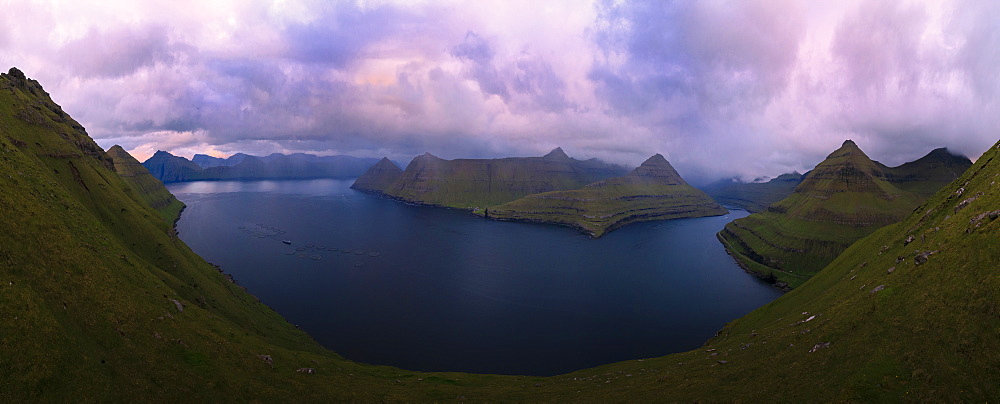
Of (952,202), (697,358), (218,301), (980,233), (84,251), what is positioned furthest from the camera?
(218,301)

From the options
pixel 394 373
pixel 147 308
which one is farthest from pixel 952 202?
pixel 147 308

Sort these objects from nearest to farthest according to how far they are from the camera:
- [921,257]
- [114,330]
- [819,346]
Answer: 1. [114,330]
2. [819,346]
3. [921,257]

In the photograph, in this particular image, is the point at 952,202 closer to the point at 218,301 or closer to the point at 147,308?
the point at 147,308

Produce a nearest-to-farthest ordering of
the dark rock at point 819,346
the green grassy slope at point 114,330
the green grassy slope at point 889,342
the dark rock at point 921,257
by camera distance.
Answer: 1. the green grassy slope at point 114,330
2. the green grassy slope at point 889,342
3. the dark rock at point 819,346
4. the dark rock at point 921,257

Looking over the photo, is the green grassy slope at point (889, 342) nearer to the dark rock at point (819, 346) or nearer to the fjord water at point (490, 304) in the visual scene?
the dark rock at point (819, 346)

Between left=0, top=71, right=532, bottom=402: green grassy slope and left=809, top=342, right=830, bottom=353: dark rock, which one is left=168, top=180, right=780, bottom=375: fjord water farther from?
left=809, top=342, right=830, bottom=353: dark rock

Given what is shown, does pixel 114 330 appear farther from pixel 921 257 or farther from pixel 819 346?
pixel 921 257

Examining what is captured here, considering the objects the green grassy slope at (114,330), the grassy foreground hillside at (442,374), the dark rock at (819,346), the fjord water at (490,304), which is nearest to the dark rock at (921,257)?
the grassy foreground hillside at (442,374)

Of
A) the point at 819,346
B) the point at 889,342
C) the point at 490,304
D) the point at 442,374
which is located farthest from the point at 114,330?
the point at 490,304
